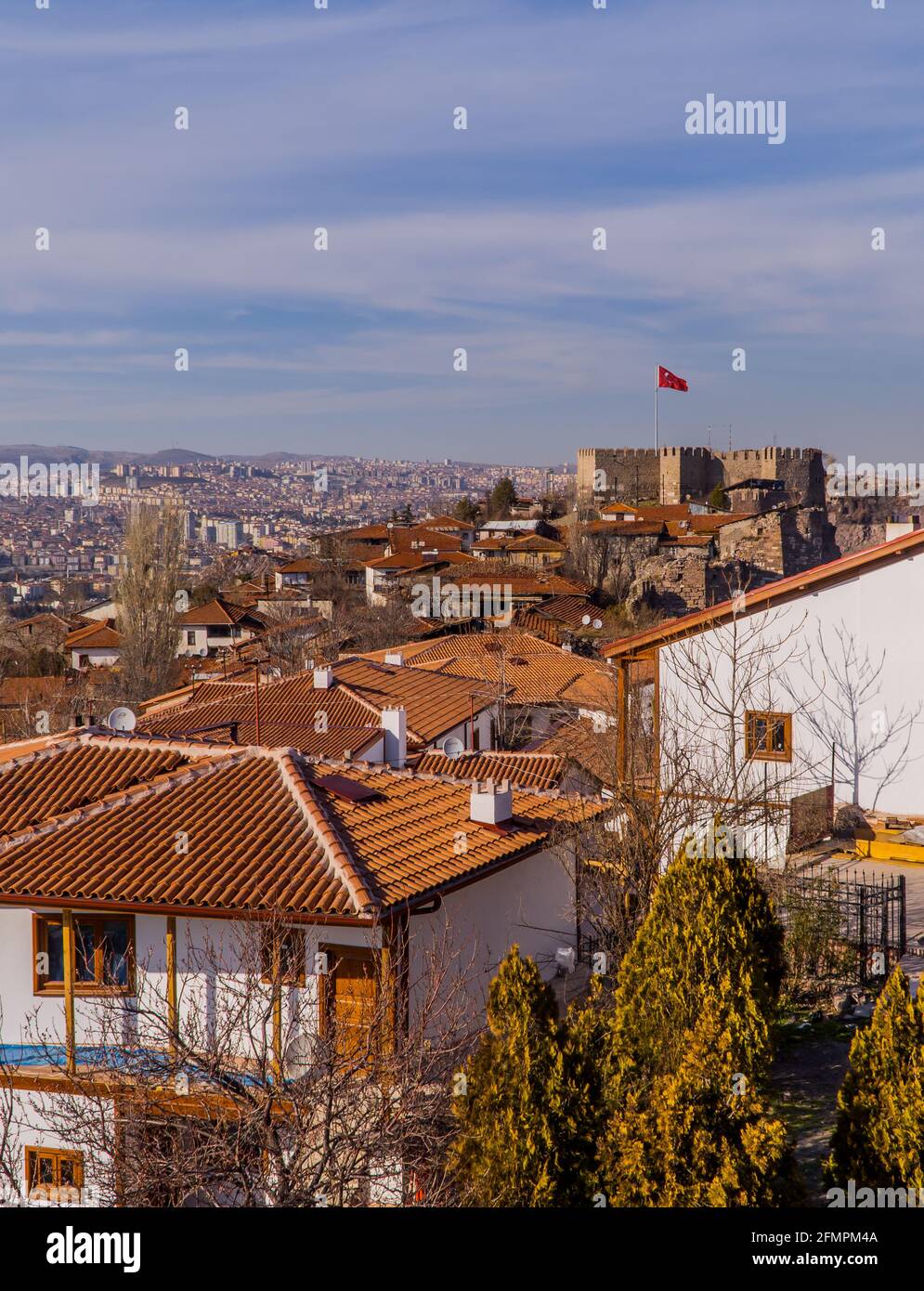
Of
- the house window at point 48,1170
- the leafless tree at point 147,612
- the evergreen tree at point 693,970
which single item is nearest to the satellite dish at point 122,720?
the house window at point 48,1170

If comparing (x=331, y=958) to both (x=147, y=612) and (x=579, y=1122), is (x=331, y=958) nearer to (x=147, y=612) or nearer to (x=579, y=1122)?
(x=579, y=1122)

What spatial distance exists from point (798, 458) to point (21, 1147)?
82.9 metres

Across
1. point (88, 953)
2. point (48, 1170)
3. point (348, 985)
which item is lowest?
point (48, 1170)

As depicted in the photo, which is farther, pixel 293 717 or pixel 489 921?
pixel 293 717

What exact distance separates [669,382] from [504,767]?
51276 mm

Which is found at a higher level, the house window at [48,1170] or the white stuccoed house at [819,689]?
the white stuccoed house at [819,689]

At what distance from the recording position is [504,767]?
17.6m

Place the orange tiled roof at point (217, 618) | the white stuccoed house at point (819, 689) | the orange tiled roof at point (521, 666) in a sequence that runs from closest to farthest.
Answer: the white stuccoed house at point (819, 689), the orange tiled roof at point (521, 666), the orange tiled roof at point (217, 618)

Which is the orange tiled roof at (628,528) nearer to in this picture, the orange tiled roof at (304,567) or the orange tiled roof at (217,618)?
the orange tiled roof at (304,567)

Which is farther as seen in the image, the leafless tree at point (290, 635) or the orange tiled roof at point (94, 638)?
the orange tiled roof at point (94, 638)

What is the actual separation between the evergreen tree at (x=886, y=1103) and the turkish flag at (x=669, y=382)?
2395 inches

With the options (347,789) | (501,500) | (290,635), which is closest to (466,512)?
(501,500)

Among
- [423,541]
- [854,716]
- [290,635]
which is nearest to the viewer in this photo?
[854,716]

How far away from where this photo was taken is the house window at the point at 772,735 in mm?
15359
